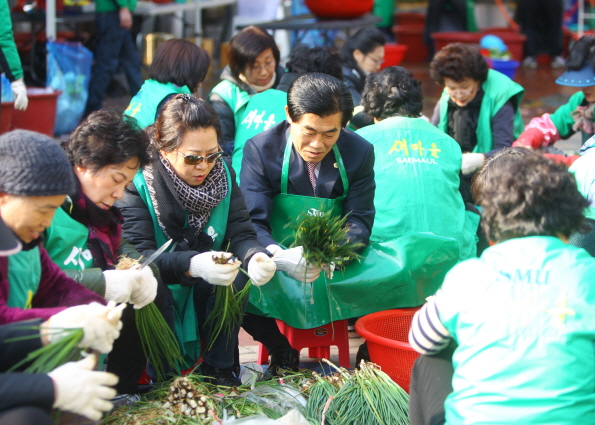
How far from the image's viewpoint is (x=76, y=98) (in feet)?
22.2

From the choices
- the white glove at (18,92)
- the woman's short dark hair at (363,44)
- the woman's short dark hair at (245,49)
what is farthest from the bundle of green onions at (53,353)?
the woman's short dark hair at (363,44)

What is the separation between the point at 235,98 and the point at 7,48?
5.44 ft

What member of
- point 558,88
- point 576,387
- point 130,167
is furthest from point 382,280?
point 558,88

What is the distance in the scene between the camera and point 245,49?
432cm

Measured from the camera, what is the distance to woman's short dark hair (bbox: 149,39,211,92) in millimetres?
3992

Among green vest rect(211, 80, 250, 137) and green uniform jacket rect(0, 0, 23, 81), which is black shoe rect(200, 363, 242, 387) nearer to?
green vest rect(211, 80, 250, 137)

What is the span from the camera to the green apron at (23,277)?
1988mm

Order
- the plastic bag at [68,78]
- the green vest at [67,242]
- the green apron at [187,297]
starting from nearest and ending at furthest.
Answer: the green vest at [67,242], the green apron at [187,297], the plastic bag at [68,78]

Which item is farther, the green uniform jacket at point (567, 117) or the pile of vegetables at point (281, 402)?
the green uniform jacket at point (567, 117)

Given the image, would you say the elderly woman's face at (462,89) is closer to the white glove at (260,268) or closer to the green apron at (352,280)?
the green apron at (352,280)

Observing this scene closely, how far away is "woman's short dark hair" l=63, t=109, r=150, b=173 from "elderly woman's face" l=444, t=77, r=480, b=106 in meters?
2.59

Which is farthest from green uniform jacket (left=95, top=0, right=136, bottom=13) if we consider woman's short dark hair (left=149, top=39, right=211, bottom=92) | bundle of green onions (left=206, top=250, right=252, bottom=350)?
bundle of green onions (left=206, top=250, right=252, bottom=350)

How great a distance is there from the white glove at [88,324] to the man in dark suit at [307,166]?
111cm

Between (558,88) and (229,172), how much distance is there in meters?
7.79
